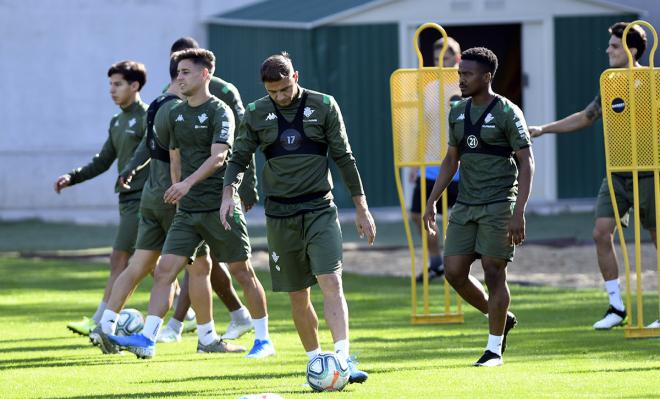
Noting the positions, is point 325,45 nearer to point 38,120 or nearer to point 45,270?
point 38,120

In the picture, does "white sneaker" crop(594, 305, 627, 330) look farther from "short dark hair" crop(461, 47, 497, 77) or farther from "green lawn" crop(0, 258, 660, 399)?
"short dark hair" crop(461, 47, 497, 77)

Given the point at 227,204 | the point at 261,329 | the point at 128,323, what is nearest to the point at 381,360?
the point at 261,329

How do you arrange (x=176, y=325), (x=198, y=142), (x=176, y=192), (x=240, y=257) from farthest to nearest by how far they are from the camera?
(x=176, y=325), (x=240, y=257), (x=198, y=142), (x=176, y=192)

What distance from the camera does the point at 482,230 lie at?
31.7 ft

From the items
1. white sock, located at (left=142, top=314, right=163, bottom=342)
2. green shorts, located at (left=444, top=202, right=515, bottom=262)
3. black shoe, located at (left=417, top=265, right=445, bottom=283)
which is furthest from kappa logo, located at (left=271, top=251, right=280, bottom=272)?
black shoe, located at (left=417, top=265, right=445, bottom=283)

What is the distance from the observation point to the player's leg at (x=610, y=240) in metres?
11.6

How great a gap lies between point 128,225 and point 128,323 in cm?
120

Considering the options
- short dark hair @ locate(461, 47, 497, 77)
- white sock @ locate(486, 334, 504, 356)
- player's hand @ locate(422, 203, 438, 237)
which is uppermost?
short dark hair @ locate(461, 47, 497, 77)

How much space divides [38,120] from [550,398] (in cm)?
1684

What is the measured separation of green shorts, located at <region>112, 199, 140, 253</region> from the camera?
11586mm

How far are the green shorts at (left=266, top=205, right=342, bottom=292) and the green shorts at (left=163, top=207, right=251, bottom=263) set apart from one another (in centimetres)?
117

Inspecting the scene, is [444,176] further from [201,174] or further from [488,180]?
[201,174]

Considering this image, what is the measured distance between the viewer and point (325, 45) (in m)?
21.8

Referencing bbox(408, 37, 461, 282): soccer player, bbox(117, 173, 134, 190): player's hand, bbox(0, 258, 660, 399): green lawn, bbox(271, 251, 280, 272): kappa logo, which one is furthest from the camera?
bbox(408, 37, 461, 282): soccer player
